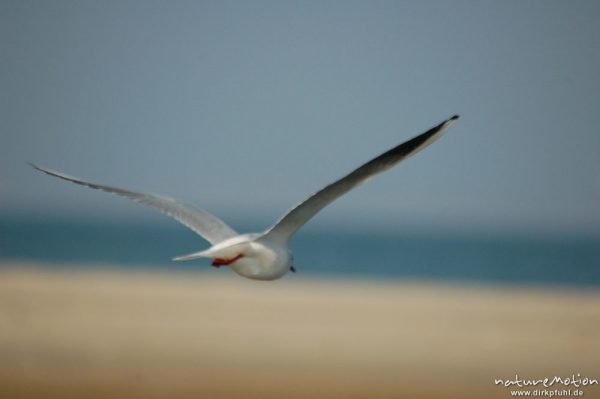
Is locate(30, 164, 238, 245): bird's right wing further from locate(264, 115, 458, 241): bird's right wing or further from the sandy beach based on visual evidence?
the sandy beach

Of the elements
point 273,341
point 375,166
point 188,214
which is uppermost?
point 273,341

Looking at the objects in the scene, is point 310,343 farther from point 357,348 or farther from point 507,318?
point 507,318

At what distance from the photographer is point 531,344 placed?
13.8m

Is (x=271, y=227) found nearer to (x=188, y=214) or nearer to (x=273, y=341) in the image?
(x=188, y=214)

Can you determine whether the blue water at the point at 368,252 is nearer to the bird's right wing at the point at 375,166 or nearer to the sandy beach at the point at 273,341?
the sandy beach at the point at 273,341

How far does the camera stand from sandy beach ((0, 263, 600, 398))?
11906 millimetres

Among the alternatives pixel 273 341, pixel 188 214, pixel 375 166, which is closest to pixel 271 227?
pixel 375 166

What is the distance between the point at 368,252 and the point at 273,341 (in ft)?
140

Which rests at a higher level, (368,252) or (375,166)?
(368,252)

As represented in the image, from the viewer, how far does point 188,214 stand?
10.2 m

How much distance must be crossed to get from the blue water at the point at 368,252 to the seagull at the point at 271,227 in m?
19.7

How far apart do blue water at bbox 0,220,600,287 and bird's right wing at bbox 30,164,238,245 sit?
19.6 metres

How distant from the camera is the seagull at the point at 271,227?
29.1ft

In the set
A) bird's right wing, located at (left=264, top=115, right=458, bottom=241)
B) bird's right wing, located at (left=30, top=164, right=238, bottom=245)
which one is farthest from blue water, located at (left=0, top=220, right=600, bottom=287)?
bird's right wing, located at (left=264, top=115, right=458, bottom=241)
